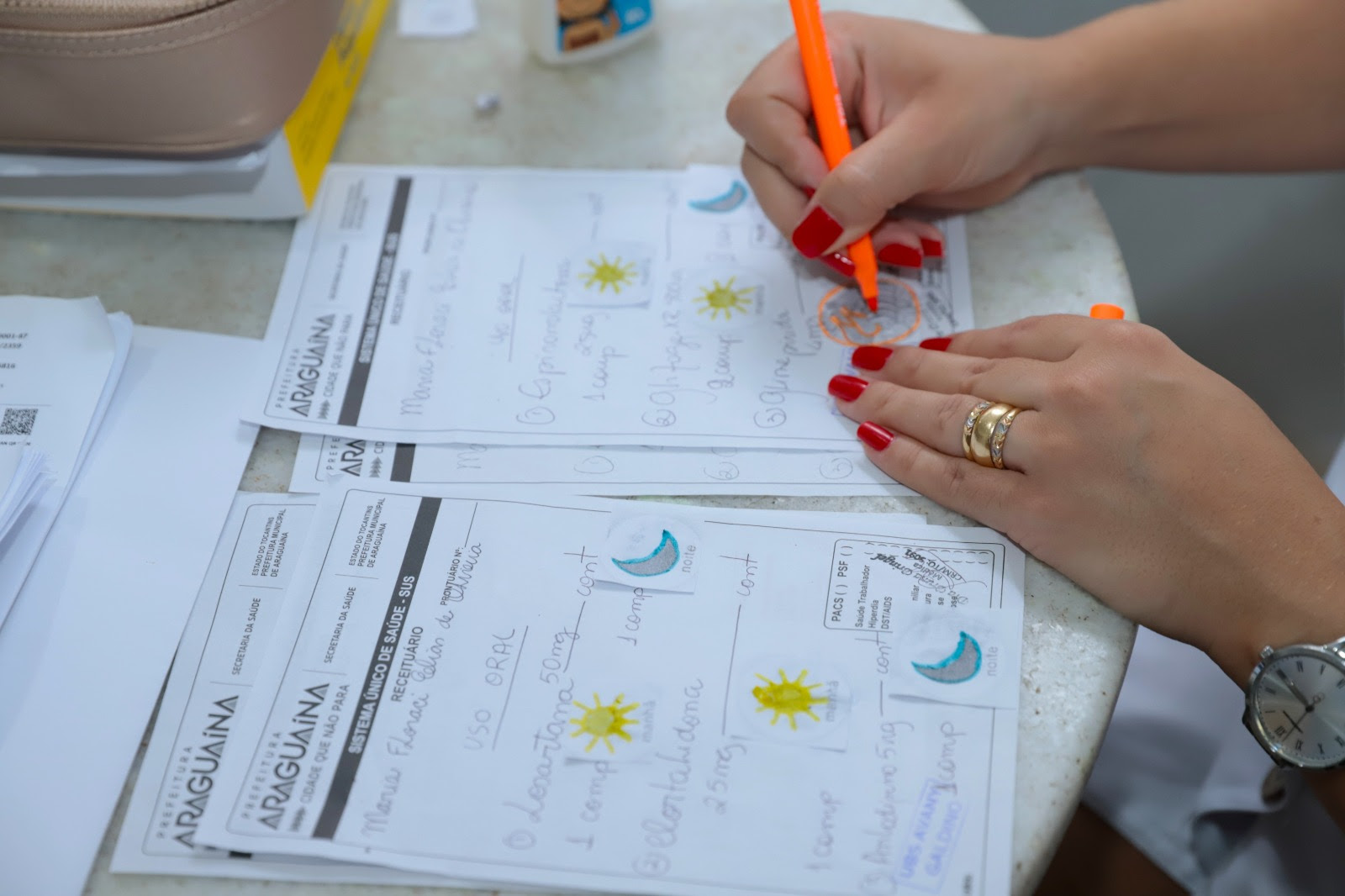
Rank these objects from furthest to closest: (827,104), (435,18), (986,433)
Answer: (435,18), (827,104), (986,433)

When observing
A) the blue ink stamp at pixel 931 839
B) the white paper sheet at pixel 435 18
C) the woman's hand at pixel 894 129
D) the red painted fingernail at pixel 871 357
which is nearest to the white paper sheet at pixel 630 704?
the blue ink stamp at pixel 931 839

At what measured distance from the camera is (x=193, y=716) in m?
0.54

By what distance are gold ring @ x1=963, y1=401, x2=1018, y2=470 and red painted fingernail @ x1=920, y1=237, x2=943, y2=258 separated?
0.17 m

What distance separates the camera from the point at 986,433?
59cm

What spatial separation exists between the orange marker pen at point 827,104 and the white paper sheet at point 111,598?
0.41m

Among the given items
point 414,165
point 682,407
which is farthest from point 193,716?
point 414,165

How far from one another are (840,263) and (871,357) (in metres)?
0.08

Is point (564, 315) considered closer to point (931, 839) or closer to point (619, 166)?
point (619, 166)

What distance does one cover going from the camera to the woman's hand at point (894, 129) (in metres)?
0.68

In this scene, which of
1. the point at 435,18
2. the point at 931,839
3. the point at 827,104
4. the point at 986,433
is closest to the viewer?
the point at 931,839

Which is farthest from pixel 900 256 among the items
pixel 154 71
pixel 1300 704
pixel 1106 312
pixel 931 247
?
pixel 154 71

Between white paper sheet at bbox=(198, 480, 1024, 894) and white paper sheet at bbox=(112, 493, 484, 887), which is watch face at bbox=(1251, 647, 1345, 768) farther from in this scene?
white paper sheet at bbox=(112, 493, 484, 887)

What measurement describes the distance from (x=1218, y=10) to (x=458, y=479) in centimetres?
61

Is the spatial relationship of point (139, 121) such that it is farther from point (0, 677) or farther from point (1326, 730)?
point (1326, 730)
